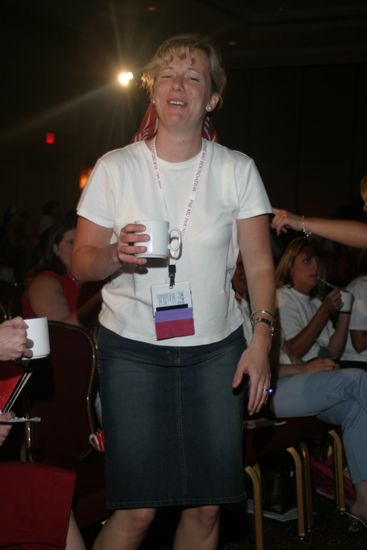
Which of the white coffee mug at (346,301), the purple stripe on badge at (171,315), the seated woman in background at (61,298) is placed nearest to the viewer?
the purple stripe on badge at (171,315)

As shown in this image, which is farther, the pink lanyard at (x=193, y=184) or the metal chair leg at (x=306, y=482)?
the metal chair leg at (x=306, y=482)

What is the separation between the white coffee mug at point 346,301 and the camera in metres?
4.19

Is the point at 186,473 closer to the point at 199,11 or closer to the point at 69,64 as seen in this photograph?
the point at 199,11

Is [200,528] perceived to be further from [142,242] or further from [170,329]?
[142,242]

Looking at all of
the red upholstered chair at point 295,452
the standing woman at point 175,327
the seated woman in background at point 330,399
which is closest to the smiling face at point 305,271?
the seated woman in background at point 330,399

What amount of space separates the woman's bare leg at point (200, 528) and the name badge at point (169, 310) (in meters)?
0.56

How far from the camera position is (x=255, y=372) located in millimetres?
2014

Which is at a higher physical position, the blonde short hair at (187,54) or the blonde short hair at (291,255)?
the blonde short hair at (187,54)

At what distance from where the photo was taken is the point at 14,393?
1848 millimetres

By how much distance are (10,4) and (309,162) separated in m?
5.09

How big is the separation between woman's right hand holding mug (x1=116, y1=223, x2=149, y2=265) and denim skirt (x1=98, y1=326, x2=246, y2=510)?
0.35m

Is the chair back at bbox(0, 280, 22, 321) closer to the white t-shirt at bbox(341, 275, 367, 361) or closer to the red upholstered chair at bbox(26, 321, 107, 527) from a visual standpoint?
the red upholstered chair at bbox(26, 321, 107, 527)

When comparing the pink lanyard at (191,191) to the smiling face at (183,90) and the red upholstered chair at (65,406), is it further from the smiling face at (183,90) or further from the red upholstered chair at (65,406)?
the red upholstered chair at (65,406)

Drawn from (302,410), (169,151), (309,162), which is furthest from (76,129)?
(169,151)
